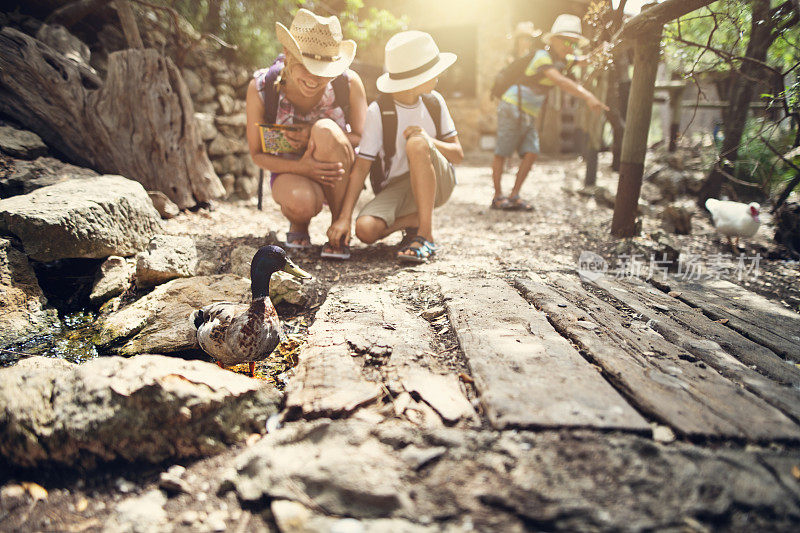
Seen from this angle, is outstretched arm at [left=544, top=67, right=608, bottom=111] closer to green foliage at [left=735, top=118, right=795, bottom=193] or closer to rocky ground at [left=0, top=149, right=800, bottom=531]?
green foliage at [left=735, top=118, right=795, bottom=193]

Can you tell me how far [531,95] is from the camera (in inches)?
205

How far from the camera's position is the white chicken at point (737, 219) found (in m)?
3.75

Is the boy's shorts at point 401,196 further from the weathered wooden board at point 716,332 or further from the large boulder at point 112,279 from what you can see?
the large boulder at point 112,279

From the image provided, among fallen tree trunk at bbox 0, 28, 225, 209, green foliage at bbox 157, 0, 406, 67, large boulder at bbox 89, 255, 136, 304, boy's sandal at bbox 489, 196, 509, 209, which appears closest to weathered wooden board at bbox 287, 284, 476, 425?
large boulder at bbox 89, 255, 136, 304

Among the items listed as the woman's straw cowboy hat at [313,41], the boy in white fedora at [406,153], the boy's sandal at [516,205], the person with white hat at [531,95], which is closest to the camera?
the woman's straw cowboy hat at [313,41]

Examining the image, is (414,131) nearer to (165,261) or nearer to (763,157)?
(165,261)

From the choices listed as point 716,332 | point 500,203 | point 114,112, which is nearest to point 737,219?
point 716,332

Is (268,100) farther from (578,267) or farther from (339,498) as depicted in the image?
(339,498)

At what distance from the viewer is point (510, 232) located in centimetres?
451

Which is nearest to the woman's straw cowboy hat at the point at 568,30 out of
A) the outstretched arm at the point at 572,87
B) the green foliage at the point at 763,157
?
the outstretched arm at the point at 572,87

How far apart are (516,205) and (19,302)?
465cm

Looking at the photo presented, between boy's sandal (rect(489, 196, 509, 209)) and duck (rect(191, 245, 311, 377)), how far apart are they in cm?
379

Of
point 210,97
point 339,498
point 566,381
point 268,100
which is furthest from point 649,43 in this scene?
point 210,97

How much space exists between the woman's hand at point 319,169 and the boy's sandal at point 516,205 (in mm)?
2737
